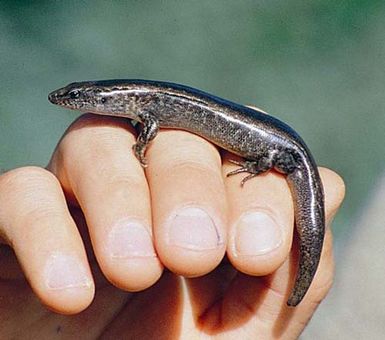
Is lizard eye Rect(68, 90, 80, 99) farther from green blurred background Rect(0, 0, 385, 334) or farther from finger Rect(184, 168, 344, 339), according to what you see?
green blurred background Rect(0, 0, 385, 334)

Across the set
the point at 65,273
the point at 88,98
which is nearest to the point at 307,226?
the point at 65,273

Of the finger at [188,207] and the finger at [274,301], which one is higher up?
the finger at [188,207]

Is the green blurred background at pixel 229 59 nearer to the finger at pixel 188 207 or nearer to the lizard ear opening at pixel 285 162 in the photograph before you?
the lizard ear opening at pixel 285 162

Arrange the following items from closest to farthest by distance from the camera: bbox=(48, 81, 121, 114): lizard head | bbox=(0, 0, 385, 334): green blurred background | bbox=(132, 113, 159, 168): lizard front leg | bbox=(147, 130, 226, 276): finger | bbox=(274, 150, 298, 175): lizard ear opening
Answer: bbox=(147, 130, 226, 276): finger < bbox=(132, 113, 159, 168): lizard front leg < bbox=(274, 150, 298, 175): lizard ear opening < bbox=(48, 81, 121, 114): lizard head < bbox=(0, 0, 385, 334): green blurred background

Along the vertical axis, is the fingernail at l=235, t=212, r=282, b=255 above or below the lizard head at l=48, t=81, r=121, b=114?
above

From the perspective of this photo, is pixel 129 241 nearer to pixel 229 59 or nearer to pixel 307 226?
pixel 307 226

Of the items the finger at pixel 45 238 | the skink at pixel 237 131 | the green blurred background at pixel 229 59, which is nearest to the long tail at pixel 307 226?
the skink at pixel 237 131

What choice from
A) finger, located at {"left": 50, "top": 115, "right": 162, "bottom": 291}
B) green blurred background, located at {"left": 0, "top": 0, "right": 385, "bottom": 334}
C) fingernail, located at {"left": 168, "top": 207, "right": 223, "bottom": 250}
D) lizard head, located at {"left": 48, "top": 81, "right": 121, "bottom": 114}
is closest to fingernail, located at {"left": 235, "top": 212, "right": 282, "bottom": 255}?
fingernail, located at {"left": 168, "top": 207, "right": 223, "bottom": 250}
